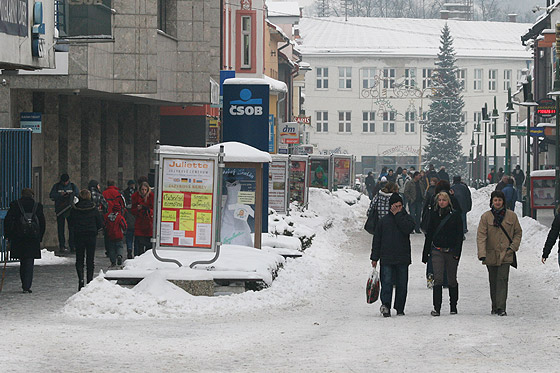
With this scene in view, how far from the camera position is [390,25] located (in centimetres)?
11544

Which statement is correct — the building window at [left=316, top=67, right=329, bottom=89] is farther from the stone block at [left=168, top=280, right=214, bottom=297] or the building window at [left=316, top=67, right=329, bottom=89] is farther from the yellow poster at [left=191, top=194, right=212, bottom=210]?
the stone block at [left=168, top=280, right=214, bottom=297]

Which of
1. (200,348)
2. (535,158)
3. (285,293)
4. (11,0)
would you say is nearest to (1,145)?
(11,0)

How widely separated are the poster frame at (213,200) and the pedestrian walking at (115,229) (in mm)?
4007

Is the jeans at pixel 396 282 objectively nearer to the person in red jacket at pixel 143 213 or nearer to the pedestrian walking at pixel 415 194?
the person in red jacket at pixel 143 213

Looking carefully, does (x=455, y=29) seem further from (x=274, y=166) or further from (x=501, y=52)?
(x=274, y=166)

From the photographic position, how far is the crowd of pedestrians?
16578 mm

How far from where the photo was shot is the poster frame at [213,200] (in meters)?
15.8

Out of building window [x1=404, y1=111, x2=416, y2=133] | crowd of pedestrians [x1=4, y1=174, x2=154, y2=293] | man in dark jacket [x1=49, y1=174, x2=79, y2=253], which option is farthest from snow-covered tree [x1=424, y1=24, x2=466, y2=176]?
man in dark jacket [x1=49, y1=174, x2=79, y2=253]

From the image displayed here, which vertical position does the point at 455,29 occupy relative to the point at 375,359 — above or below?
above

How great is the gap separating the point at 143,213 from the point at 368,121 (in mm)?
88562

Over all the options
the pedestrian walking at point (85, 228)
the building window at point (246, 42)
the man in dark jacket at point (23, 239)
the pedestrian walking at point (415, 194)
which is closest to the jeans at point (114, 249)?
the pedestrian walking at point (85, 228)

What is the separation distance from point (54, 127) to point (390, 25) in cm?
9187

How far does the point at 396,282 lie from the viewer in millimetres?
14203

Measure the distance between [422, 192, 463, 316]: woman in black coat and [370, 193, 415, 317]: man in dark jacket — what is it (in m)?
0.29
